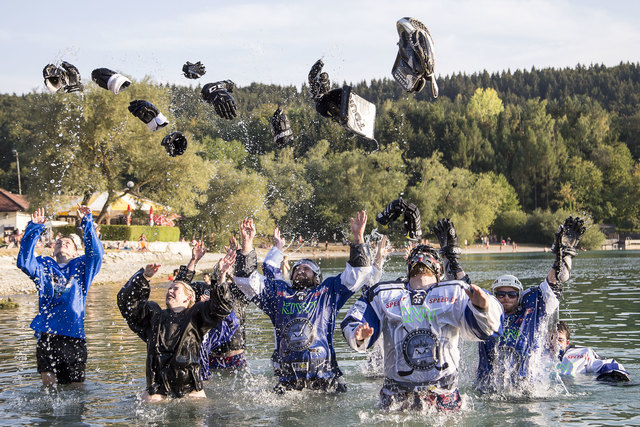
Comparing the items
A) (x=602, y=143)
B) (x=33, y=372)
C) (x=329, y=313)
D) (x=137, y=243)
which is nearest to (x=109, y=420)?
(x=329, y=313)

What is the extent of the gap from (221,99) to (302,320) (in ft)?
19.0

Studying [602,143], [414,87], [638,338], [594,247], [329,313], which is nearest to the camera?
[329,313]

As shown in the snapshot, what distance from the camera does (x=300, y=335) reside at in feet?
27.6

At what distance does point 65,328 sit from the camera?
886cm

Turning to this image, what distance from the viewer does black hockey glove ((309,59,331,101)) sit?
12273mm

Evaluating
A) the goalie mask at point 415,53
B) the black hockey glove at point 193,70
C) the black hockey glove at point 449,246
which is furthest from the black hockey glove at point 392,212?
the black hockey glove at point 193,70

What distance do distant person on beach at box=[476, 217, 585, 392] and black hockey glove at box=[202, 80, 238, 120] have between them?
20.5ft

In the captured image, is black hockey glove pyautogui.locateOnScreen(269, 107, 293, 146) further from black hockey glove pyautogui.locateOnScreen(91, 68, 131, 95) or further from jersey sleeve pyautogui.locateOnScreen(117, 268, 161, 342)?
jersey sleeve pyautogui.locateOnScreen(117, 268, 161, 342)

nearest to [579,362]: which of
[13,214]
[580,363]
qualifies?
[580,363]

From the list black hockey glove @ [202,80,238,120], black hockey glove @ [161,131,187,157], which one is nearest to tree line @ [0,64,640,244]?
black hockey glove @ [202,80,238,120]

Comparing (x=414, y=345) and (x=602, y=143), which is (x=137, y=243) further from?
(x=602, y=143)

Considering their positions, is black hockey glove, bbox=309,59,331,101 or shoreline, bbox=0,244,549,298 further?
shoreline, bbox=0,244,549,298

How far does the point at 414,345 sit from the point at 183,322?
2.82 metres

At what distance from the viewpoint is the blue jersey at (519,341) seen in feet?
27.3
